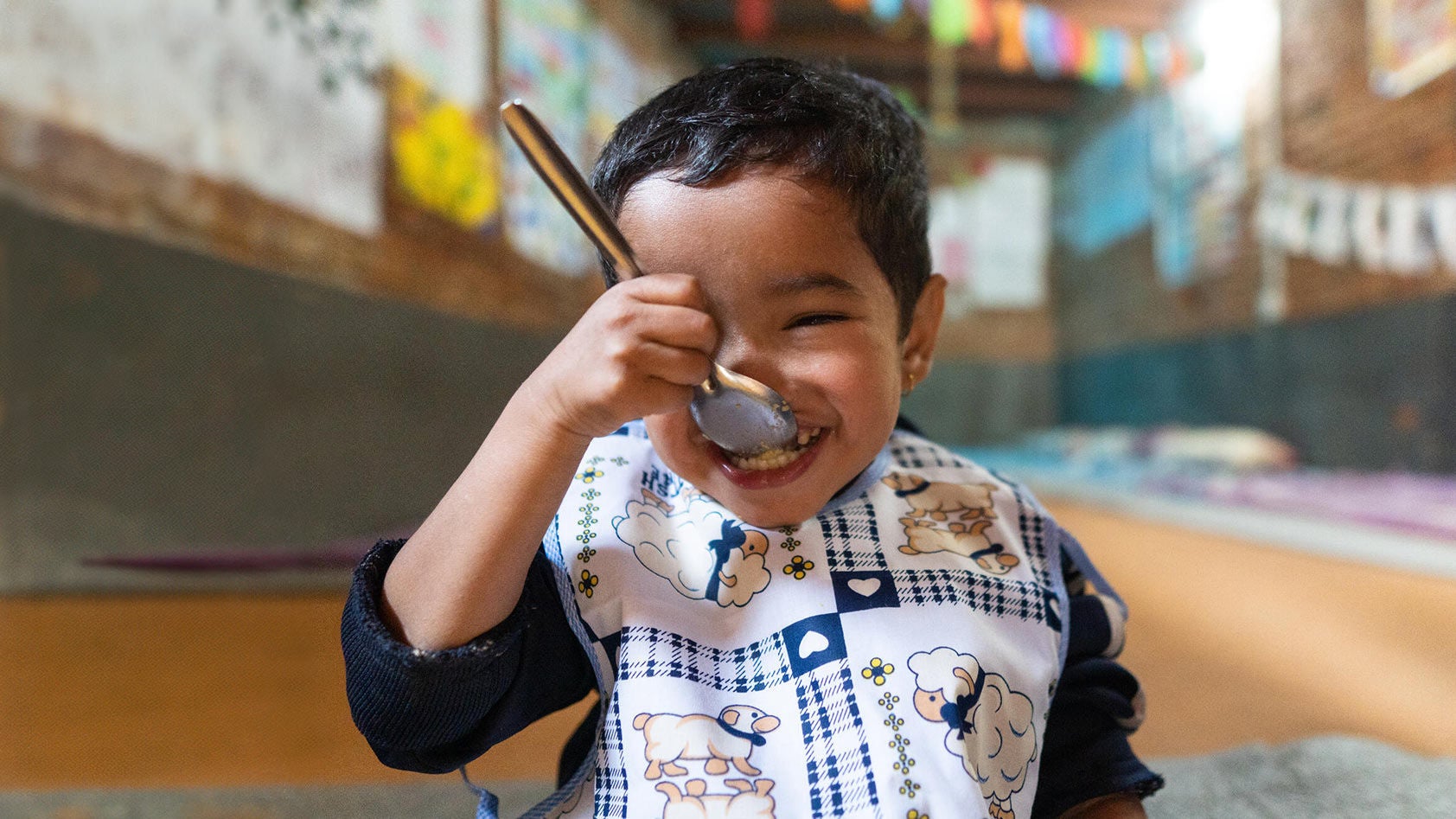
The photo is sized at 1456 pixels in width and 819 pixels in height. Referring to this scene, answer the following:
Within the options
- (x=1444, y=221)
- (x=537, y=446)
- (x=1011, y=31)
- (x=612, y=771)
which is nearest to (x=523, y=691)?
(x=612, y=771)

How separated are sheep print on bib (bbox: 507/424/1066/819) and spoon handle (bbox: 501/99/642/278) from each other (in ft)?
0.75

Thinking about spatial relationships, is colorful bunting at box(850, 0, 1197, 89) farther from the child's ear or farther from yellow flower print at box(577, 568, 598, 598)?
yellow flower print at box(577, 568, 598, 598)

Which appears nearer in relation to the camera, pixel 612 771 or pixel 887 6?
pixel 612 771

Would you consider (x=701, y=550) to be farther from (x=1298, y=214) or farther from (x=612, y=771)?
(x=1298, y=214)

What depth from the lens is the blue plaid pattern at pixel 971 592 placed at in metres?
0.67

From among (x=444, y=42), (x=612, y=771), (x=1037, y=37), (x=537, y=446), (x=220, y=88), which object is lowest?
(x=612, y=771)

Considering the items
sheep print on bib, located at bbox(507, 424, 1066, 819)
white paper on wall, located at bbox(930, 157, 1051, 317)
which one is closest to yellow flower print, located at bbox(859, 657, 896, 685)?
sheep print on bib, located at bbox(507, 424, 1066, 819)

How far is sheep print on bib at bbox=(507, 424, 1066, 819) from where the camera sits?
1.89 ft

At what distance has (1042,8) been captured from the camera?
14.8 ft

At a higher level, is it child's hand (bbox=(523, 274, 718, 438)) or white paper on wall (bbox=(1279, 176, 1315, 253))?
white paper on wall (bbox=(1279, 176, 1315, 253))

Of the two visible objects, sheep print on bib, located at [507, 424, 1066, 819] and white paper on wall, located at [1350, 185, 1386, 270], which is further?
white paper on wall, located at [1350, 185, 1386, 270]

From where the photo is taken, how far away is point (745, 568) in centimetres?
68

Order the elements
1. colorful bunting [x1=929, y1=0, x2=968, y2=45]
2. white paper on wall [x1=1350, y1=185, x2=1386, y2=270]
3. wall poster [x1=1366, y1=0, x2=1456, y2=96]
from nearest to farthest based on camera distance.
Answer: wall poster [x1=1366, y1=0, x2=1456, y2=96] → white paper on wall [x1=1350, y1=185, x2=1386, y2=270] → colorful bunting [x1=929, y1=0, x2=968, y2=45]

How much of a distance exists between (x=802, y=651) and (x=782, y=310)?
0.79 feet
